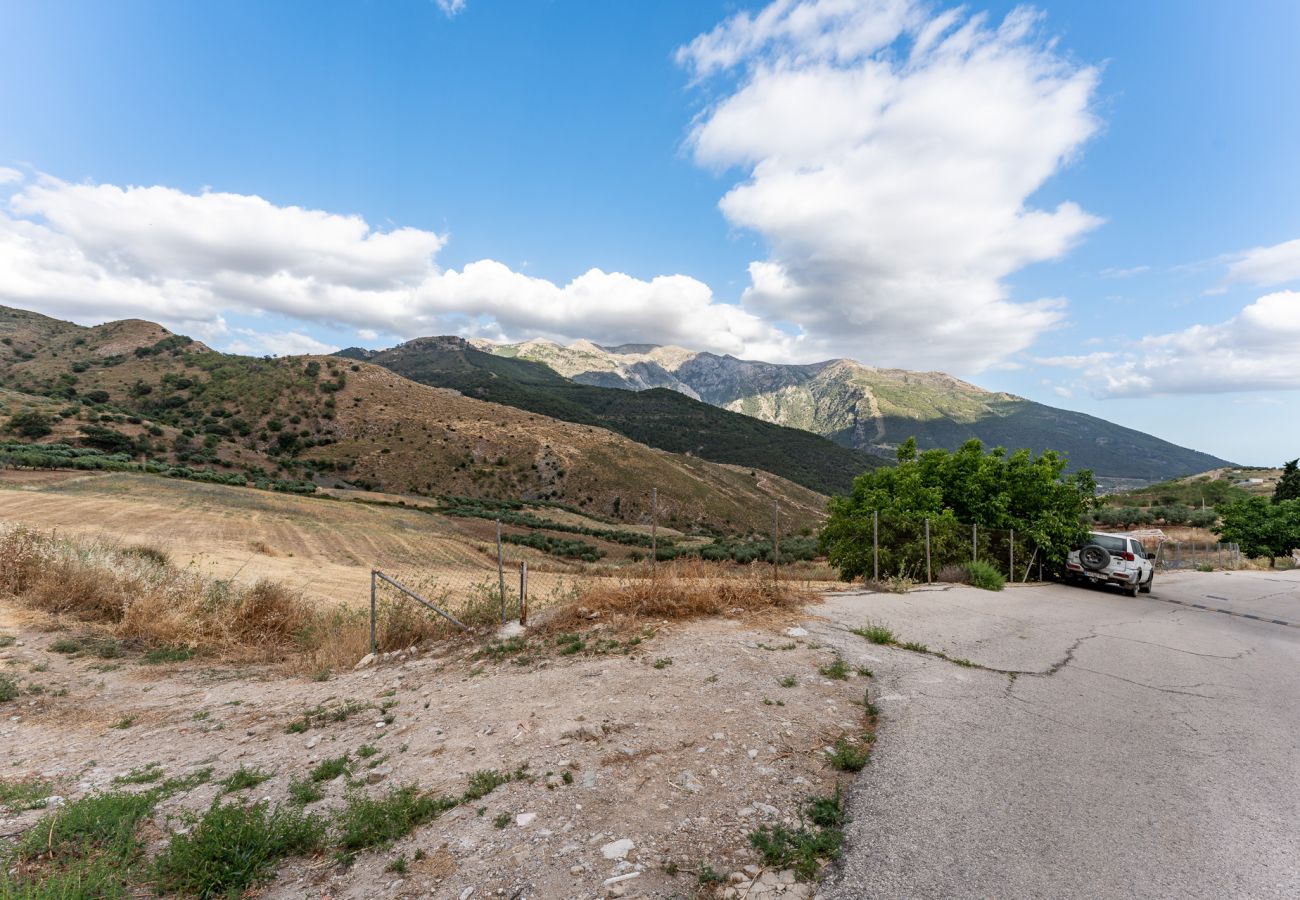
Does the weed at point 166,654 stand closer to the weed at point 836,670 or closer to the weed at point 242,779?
the weed at point 242,779

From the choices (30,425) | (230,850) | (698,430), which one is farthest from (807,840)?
(698,430)

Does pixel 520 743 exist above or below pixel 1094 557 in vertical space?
below

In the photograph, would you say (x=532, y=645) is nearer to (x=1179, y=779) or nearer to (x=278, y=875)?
(x=278, y=875)

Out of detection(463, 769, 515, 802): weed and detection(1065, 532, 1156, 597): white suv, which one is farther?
detection(1065, 532, 1156, 597): white suv

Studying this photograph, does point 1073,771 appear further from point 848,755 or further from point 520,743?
point 520,743

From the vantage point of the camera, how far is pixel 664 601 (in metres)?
9.04

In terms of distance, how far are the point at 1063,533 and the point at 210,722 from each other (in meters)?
22.1

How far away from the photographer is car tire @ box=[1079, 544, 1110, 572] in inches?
656

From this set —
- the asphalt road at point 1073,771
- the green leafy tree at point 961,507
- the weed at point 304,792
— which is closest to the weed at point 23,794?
the weed at point 304,792

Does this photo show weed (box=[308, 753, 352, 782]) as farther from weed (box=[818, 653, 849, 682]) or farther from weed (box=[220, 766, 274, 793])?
weed (box=[818, 653, 849, 682])

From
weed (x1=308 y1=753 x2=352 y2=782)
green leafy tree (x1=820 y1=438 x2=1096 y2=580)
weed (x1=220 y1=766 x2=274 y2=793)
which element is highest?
green leafy tree (x1=820 y1=438 x2=1096 y2=580)

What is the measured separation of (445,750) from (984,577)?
15119mm

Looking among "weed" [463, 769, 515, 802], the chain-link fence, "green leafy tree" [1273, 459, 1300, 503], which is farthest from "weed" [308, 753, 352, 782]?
"green leafy tree" [1273, 459, 1300, 503]

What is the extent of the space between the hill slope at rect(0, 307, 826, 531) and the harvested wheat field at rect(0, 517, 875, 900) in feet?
188
